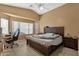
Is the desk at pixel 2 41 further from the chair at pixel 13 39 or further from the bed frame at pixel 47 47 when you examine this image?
the bed frame at pixel 47 47

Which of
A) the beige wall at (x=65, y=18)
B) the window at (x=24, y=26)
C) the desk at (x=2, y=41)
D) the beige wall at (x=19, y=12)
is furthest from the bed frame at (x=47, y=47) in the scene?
the desk at (x=2, y=41)

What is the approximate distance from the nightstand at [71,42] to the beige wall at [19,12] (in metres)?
0.84

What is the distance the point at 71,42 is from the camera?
2033 mm

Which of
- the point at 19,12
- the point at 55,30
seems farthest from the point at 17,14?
the point at 55,30

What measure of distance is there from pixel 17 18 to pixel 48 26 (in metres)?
0.74

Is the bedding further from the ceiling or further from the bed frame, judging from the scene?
the ceiling

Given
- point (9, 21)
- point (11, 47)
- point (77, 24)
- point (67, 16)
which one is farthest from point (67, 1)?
point (11, 47)

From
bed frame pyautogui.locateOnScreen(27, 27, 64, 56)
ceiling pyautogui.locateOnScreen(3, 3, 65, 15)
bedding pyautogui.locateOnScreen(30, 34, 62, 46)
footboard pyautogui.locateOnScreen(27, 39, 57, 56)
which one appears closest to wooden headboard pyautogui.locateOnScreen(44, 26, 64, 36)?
bed frame pyautogui.locateOnScreen(27, 27, 64, 56)

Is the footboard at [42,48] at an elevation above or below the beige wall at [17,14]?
below

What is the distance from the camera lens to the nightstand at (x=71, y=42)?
1.97 m

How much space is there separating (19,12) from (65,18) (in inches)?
40.5

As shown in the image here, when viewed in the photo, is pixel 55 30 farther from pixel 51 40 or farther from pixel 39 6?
pixel 39 6

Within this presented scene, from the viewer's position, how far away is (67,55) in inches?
75.1

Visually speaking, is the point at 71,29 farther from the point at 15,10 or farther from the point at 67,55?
the point at 15,10
